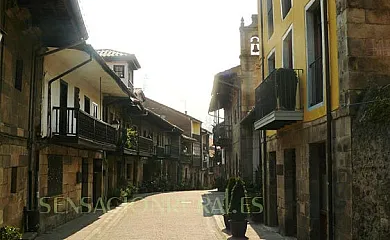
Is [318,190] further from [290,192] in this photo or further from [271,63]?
[271,63]

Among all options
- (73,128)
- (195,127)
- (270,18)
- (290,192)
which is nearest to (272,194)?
(290,192)

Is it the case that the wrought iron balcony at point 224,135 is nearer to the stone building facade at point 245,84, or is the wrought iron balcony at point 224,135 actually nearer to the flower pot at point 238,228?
the stone building facade at point 245,84

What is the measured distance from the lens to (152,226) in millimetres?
14188

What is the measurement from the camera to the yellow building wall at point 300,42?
805 cm

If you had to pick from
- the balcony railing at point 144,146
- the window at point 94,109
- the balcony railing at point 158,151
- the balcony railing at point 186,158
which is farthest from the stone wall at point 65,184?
the balcony railing at point 186,158

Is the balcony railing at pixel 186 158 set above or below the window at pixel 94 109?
below

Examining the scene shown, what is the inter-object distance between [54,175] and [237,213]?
18.0 feet

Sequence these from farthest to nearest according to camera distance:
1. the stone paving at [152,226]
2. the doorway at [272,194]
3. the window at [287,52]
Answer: the doorway at [272,194], the stone paving at [152,226], the window at [287,52]

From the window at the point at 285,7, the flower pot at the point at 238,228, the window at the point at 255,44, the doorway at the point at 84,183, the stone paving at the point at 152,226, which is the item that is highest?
the window at the point at 255,44

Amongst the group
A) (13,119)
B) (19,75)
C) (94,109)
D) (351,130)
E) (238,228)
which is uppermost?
(94,109)

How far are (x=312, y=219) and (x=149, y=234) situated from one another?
4.77 metres

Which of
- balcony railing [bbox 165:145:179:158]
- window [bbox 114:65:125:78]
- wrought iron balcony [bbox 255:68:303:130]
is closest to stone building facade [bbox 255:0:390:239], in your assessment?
wrought iron balcony [bbox 255:68:303:130]

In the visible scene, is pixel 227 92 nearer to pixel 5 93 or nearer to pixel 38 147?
pixel 38 147

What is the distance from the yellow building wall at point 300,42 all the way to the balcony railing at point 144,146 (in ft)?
46.9
